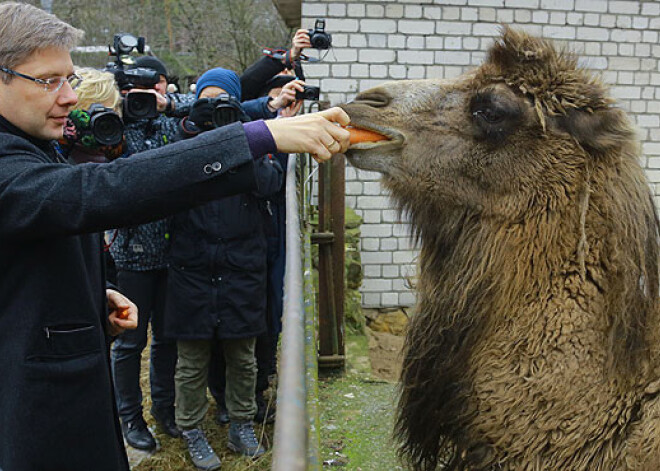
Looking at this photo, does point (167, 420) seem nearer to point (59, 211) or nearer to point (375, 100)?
point (375, 100)

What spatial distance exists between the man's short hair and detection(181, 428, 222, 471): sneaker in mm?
3176

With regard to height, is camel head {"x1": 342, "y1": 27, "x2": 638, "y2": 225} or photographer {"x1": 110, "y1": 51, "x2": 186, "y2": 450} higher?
camel head {"x1": 342, "y1": 27, "x2": 638, "y2": 225}

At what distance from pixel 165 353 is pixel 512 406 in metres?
3.12

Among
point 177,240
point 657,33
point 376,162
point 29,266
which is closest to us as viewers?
point 29,266

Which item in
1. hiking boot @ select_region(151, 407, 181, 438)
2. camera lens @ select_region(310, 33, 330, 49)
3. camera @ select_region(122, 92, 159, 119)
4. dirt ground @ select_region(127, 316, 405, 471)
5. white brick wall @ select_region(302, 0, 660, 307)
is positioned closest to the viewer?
dirt ground @ select_region(127, 316, 405, 471)

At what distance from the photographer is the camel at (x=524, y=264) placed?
1.95m

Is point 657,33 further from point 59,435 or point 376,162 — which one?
point 59,435

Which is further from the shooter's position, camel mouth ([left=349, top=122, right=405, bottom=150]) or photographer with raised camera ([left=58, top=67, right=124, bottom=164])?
photographer with raised camera ([left=58, top=67, right=124, bottom=164])

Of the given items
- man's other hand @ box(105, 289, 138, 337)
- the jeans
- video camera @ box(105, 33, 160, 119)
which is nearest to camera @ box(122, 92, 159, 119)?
video camera @ box(105, 33, 160, 119)

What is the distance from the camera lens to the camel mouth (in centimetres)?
228

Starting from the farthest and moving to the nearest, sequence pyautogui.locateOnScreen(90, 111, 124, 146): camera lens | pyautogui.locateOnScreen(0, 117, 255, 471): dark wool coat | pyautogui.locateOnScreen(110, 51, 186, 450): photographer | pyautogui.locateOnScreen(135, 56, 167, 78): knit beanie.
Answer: pyautogui.locateOnScreen(135, 56, 167, 78): knit beanie
pyautogui.locateOnScreen(110, 51, 186, 450): photographer
pyautogui.locateOnScreen(90, 111, 124, 146): camera lens
pyautogui.locateOnScreen(0, 117, 255, 471): dark wool coat

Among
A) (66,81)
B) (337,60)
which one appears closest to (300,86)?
(66,81)

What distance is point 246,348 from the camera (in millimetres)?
4191

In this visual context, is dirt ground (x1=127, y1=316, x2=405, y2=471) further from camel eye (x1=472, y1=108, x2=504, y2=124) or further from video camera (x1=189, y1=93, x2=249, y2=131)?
video camera (x1=189, y1=93, x2=249, y2=131)
